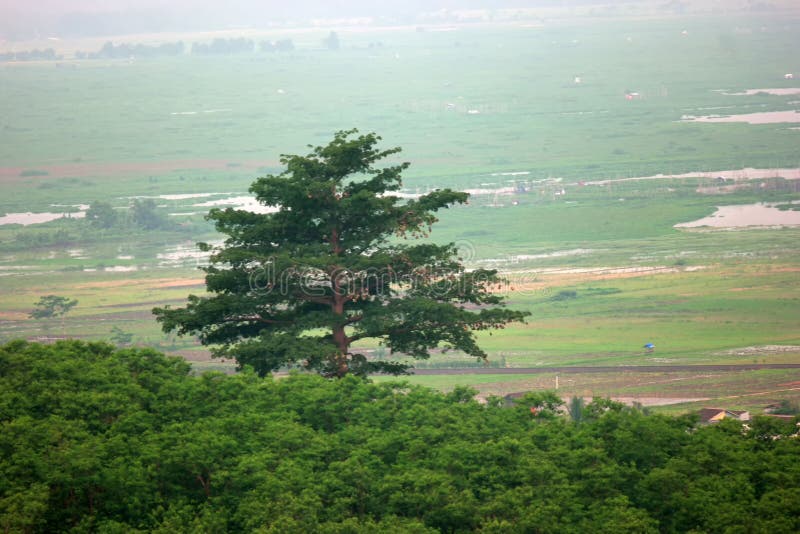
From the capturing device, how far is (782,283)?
75.9m

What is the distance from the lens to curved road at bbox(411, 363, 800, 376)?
58125 millimetres

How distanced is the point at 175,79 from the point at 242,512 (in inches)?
6567

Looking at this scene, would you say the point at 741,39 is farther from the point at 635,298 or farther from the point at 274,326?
the point at 274,326

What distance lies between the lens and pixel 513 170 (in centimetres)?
11512

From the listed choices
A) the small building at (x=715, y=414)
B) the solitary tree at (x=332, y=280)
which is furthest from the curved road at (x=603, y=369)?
the solitary tree at (x=332, y=280)

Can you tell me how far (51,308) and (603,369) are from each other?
111 feet

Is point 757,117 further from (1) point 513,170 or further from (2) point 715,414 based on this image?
A: (2) point 715,414

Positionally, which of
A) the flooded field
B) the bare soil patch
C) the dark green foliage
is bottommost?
the dark green foliage

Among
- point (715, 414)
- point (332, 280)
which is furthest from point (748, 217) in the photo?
point (332, 280)

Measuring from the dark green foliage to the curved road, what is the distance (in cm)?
3556

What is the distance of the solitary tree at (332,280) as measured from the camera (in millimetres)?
25453

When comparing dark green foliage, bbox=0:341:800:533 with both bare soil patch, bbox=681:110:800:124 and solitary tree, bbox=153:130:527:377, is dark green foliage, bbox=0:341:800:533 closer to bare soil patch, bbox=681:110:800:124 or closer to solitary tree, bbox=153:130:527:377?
solitary tree, bbox=153:130:527:377

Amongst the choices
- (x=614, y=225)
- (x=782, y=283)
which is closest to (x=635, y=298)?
(x=782, y=283)

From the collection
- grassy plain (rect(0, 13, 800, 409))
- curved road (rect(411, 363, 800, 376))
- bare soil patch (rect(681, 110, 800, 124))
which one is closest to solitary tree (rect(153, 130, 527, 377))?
grassy plain (rect(0, 13, 800, 409))
